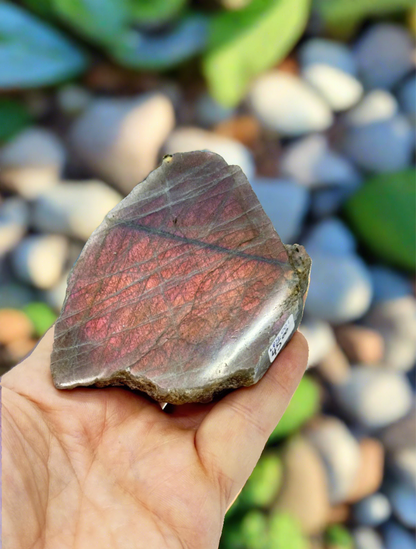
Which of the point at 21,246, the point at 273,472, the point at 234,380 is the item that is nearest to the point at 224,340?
the point at 234,380

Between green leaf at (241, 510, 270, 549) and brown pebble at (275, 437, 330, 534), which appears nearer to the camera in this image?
green leaf at (241, 510, 270, 549)

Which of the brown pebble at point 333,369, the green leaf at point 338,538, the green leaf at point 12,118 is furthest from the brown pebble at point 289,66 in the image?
the green leaf at point 338,538

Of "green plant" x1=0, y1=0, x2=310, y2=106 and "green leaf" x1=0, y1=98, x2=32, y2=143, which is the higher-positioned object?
"green plant" x1=0, y1=0, x2=310, y2=106

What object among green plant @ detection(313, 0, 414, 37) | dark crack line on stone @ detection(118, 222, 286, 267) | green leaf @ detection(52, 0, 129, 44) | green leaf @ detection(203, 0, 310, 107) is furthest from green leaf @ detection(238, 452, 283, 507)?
green plant @ detection(313, 0, 414, 37)

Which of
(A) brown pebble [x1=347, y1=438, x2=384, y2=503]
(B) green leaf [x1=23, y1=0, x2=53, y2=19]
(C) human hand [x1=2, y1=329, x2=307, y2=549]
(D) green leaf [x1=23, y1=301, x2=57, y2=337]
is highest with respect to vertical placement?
(B) green leaf [x1=23, y1=0, x2=53, y2=19]

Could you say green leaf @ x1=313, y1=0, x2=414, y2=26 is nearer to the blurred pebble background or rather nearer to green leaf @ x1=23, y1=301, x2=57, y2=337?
the blurred pebble background

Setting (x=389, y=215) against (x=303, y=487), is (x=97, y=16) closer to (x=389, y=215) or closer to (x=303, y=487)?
(x=389, y=215)

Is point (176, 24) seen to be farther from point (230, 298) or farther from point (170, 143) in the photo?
point (230, 298)
